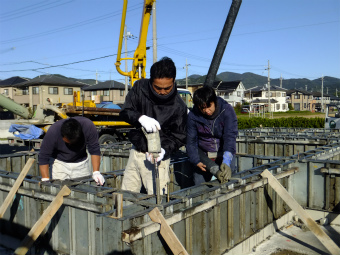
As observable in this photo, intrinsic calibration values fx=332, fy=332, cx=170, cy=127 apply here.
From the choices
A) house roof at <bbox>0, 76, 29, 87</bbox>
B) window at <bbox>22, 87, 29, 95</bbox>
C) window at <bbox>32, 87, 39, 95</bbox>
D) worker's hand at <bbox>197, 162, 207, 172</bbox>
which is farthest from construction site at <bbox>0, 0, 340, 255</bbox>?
house roof at <bbox>0, 76, 29, 87</bbox>

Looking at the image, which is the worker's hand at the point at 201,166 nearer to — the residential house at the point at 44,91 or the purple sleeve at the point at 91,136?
the purple sleeve at the point at 91,136

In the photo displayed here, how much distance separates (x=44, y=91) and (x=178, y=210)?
41.2 m

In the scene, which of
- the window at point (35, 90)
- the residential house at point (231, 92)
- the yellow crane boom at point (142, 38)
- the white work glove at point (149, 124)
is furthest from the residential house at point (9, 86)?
the white work glove at point (149, 124)

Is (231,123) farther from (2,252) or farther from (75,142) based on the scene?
(2,252)

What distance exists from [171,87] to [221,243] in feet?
6.97

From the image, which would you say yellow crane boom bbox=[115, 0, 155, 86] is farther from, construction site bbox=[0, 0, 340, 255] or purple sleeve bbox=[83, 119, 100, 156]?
purple sleeve bbox=[83, 119, 100, 156]

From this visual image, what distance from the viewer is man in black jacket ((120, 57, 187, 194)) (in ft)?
12.9

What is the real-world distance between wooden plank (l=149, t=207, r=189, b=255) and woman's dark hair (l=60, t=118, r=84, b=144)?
2096 mm

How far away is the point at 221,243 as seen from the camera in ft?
14.2

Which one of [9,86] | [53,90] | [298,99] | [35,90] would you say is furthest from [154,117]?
[298,99]

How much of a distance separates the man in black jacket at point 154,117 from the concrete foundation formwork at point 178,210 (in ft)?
1.28

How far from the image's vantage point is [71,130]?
4750mm

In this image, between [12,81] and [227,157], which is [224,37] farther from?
[12,81]

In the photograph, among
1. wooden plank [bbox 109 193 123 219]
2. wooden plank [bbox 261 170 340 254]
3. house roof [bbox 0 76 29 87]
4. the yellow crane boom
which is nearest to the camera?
wooden plank [bbox 109 193 123 219]
